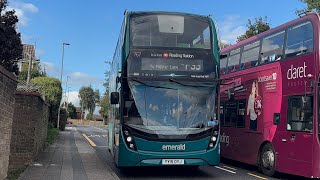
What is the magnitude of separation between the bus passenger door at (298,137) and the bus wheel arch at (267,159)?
59cm

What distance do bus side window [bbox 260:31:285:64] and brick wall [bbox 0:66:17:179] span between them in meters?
7.31

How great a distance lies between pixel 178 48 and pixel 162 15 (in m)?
1.18

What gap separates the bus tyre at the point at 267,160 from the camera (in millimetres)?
12242

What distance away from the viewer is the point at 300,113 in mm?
11062

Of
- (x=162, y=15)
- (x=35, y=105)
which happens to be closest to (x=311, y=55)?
(x=162, y=15)

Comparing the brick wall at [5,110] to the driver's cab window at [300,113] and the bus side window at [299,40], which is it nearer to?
the driver's cab window at [300,113]

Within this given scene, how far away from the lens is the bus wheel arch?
40.1 feet

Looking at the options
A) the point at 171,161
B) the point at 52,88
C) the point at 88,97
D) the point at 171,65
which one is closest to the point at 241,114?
the point at 171,65

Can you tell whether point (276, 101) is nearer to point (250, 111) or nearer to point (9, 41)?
point (250, 111)

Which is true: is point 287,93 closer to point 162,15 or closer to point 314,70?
point 314,70

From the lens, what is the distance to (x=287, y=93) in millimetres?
11688

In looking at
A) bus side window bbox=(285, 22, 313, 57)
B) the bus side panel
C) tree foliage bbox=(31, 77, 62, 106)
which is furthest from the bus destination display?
tree foliage bbox=(31, 77, 62, 106)

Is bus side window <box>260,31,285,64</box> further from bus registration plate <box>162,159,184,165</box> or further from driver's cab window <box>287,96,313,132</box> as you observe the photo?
bus registration plate <box>162,159,184,165</box>

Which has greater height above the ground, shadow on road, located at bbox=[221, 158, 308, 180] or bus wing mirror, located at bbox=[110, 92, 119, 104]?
bus wing mirror, located at bbox=[110, 92, 119, 104]
